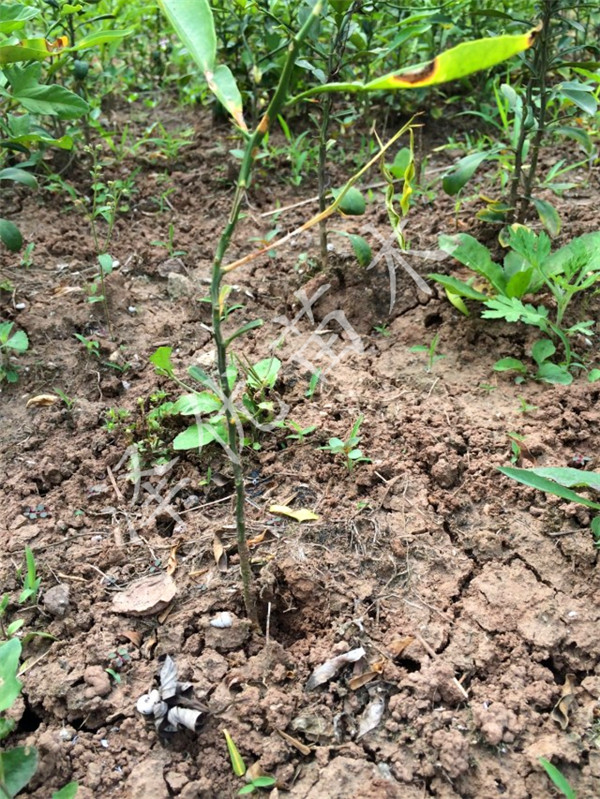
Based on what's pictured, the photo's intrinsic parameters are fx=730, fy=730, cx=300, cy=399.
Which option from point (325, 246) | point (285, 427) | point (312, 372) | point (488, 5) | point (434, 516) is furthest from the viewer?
point (488, 5)

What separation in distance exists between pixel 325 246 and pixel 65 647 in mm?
1580

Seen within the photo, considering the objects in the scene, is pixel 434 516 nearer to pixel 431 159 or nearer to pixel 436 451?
pixel 436 451

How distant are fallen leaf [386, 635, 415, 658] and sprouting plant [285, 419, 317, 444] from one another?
0.65 metres

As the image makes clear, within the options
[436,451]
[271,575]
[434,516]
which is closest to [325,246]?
[436,451]

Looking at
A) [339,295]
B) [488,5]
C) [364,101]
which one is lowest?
A: [339,295]

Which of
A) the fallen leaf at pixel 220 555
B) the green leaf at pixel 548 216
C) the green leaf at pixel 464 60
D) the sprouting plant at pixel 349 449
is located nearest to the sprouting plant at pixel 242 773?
the fallen leaf at pixel 220 555

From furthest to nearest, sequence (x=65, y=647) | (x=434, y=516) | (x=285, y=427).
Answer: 1. (x=285, y=427)
2. (x=434, y=516)
3. (x=65, y=647)

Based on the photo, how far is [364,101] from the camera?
10.7ft

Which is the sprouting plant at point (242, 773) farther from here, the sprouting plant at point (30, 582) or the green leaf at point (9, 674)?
the sprouting plant at point (30, 582)

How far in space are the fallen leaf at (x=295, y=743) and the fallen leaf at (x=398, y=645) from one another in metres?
0.28

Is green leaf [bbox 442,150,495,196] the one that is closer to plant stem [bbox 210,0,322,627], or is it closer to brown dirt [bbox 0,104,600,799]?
brown dirt [bbox 0,104,600,799]

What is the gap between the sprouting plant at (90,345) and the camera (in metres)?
2.39

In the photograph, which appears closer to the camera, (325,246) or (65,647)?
(65,647)

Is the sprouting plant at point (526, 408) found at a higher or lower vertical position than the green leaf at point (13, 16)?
lower
